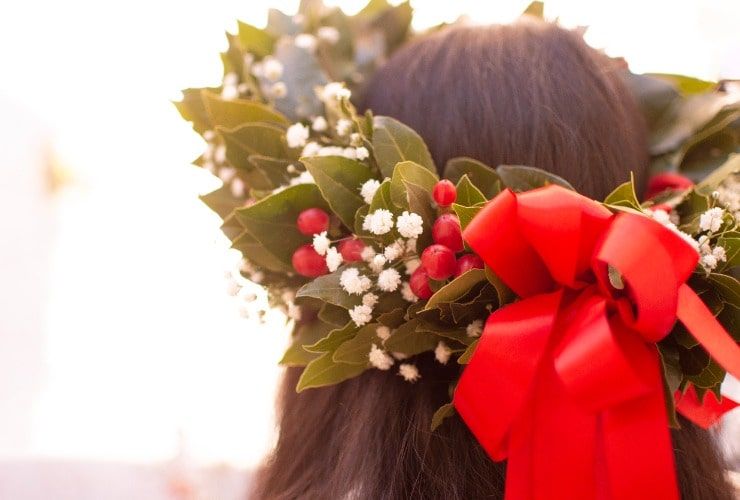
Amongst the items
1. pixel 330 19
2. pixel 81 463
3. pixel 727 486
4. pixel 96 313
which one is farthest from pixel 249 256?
pixel 96 313

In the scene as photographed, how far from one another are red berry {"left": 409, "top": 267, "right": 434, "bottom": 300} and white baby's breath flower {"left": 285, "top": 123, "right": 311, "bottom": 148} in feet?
0.60

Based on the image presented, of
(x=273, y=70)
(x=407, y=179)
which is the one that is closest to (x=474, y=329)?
(x=407, y=179)

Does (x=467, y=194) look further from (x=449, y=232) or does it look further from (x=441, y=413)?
(x=441, y=413)

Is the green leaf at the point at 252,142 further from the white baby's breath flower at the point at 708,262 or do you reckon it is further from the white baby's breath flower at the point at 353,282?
the white baby's breath flower at the point at 708,262

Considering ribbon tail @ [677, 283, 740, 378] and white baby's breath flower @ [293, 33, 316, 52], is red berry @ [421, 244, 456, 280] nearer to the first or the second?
ribbon tail @ [677, 283, 740, 378]

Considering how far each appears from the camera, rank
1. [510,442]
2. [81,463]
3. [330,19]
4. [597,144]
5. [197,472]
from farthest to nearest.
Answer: [197,472] < [81,463] < [330,19] < [597,144] < [510,442]

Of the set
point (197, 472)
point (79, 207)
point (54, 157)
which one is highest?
point (54, 157)

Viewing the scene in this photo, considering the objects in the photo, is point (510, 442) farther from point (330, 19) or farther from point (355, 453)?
point (330, 19)

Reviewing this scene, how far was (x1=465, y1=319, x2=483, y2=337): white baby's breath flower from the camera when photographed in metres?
0.59

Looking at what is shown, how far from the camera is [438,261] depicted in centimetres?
56

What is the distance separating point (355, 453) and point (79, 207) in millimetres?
1261

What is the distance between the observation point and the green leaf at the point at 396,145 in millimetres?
608

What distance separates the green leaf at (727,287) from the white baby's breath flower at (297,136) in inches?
14.5

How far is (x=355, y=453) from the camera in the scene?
0.62m
